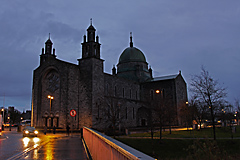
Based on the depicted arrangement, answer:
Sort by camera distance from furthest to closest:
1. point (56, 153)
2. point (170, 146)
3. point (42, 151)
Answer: point (170, 146) → point (42, 151) → point (56, 153)

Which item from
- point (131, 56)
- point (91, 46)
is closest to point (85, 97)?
point (91, 46)

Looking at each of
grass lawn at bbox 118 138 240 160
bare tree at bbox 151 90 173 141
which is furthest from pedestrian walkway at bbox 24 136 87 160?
bare tree at bbox 151 90 173 141

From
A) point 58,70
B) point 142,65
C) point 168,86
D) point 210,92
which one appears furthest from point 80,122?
point 142,65

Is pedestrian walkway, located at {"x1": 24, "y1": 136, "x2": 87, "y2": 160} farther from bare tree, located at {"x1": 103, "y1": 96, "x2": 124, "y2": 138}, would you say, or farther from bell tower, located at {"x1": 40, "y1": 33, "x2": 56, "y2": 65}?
bell tower, located at {"x1": 40, "y1": 33, "x2": 56, "y2": 65}

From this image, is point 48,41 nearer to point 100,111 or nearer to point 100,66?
point 100,66

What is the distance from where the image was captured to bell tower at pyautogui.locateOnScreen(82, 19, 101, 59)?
39.1 metres

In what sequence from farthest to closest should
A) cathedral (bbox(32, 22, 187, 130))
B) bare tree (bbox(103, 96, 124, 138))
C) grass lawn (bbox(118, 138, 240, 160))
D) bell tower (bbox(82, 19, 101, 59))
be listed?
bell tower (bbox(82, 19, 101, 59)), cathedral (bbox(32, 22, 187, 130)), bare tree (bbox(103, 96, 124, 138)), grass lawn (bbox(118, 138, 240, 160))

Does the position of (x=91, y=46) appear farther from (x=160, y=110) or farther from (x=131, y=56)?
(x=131, y=56)

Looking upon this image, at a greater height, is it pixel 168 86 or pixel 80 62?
pixel 80 62

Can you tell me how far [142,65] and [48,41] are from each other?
28822 mm

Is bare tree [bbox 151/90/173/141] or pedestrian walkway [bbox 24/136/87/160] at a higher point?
bare tree [bbox 151/90/173/141]

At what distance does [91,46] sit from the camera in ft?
128

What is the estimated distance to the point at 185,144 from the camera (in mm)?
22297

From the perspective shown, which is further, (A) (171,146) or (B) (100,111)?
(B) (100,111)
